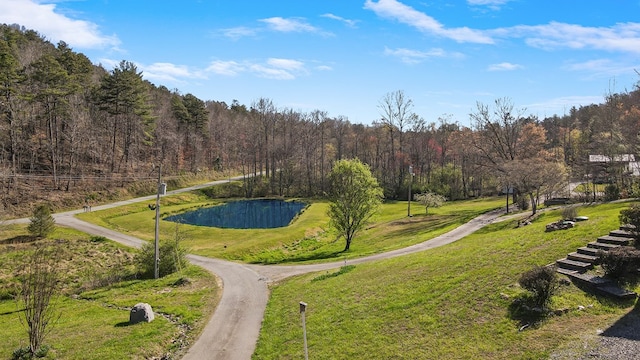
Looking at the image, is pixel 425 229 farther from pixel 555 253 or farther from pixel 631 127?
pixel 631 127

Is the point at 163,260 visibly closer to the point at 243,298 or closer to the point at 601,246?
the point at 243,298

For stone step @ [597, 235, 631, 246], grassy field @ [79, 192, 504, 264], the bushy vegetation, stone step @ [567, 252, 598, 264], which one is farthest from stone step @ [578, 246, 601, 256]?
the bushy vegetation

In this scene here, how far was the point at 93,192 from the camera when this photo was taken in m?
63.8

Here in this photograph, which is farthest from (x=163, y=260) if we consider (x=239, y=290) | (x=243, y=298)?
(x=243, y=298)

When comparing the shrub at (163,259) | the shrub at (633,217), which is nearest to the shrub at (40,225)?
the shrub at (163,259)

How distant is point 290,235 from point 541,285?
125 ft

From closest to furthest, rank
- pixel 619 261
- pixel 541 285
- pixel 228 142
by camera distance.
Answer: pixel 541 285
pixel 619 261
pixel 228 142

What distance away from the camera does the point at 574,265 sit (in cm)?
1591

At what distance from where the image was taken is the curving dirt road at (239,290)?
17312 millimetres

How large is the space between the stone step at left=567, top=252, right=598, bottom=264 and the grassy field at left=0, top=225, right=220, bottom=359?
1743cm

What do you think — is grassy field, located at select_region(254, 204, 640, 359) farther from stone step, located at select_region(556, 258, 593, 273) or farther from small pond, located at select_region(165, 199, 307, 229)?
small pond, located at select_region(165, 199, 307, 229)

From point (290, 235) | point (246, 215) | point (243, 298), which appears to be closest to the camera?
point (243, 298)

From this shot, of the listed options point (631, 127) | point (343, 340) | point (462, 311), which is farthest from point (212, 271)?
point (631, 127)

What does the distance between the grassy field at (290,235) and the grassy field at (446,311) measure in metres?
14.2
